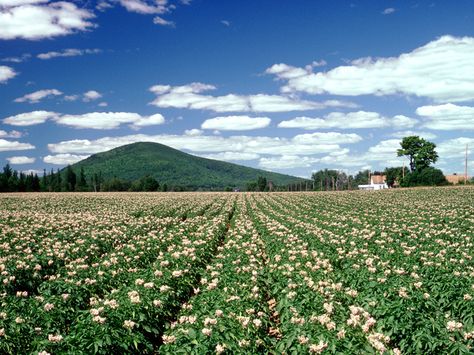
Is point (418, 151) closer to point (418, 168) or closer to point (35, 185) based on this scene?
point (418, 168)

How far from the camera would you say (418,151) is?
4040 inches

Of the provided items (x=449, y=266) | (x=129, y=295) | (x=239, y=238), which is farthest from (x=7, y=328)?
(x=239, y=238)

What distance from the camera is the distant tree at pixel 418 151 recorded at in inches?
3989

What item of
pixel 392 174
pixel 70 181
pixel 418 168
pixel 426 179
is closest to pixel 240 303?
pixel 426 179

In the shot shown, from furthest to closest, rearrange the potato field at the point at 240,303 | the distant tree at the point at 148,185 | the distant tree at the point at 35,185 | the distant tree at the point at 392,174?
the distant tree at the point at 148,185
the distant tree at the point at 35,185
the distant tree at the point at 392,174
the potato field at the point at 240,303

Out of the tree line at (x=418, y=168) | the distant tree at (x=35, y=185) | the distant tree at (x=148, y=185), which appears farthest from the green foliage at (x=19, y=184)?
the tree line at (x=418, y=168)

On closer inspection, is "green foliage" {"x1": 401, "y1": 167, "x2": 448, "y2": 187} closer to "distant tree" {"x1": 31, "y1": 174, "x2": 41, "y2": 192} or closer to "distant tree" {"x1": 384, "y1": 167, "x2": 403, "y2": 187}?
"distant tree" {"x1": 384, "y1": 167, "x2": 403, "y2": 187}

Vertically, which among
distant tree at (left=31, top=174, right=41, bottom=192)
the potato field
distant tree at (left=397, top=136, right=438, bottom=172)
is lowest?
the potato field

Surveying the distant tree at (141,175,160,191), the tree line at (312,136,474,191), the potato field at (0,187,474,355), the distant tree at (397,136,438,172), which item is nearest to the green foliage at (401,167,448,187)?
the tree line at (312,136,474,191)

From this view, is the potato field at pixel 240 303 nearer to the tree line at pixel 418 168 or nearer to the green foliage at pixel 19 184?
the tree line at pixel 418 168

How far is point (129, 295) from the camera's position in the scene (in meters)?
8.66

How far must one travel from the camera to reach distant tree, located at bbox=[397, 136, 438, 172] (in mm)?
101312

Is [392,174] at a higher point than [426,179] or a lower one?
higher

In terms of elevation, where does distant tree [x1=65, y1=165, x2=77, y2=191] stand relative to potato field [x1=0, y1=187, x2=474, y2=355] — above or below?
above
